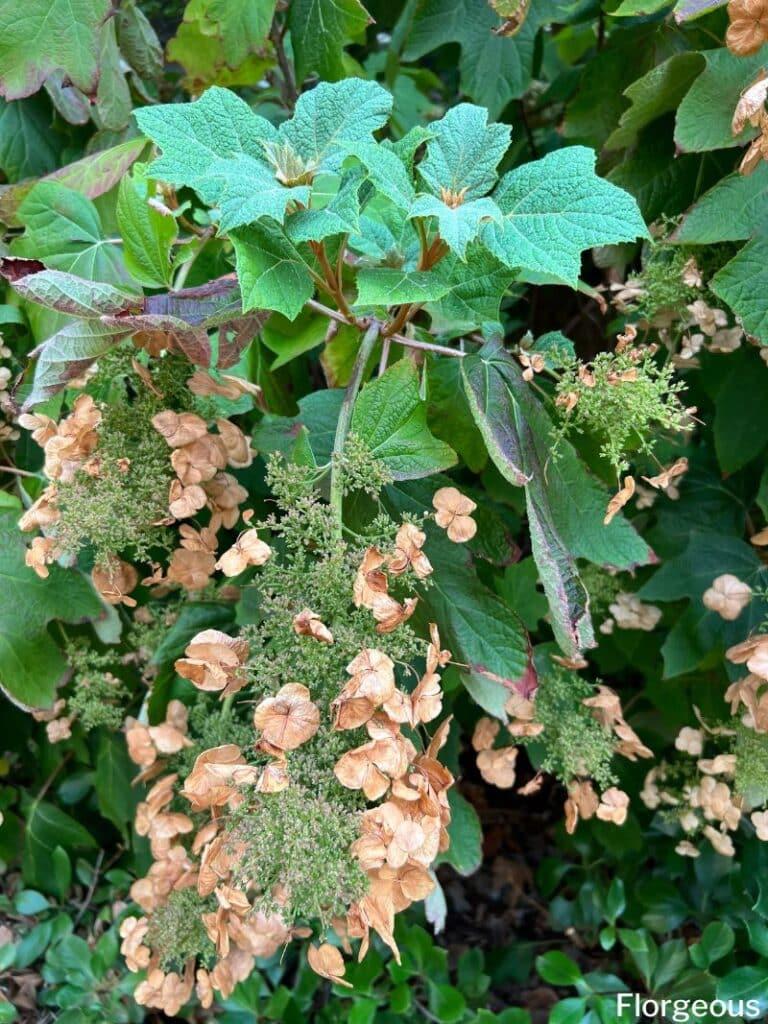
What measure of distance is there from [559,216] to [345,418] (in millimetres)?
236

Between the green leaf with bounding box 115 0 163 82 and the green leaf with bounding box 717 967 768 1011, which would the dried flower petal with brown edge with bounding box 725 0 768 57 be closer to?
the green leaf with bounding box 115 0 163 82

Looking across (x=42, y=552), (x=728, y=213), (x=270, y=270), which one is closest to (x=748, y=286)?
(x=728, y=213)

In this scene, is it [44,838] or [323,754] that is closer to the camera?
[323,754]

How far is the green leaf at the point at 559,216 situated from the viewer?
651 millimetres

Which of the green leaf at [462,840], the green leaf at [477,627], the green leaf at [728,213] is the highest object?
the green leaf at [728,213]

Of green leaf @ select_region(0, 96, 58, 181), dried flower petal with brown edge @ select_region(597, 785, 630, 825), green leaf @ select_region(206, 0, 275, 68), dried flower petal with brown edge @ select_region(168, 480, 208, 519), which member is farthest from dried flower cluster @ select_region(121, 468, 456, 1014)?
green leaf @ select_region(0, 96, 58, 181)

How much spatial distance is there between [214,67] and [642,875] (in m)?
1.45

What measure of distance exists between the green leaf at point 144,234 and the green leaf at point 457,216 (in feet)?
0.96

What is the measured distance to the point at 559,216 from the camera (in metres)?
0.68

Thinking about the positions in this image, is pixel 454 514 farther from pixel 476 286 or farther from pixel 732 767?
pixel 732 767

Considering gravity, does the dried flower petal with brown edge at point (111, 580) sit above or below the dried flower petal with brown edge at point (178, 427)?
below

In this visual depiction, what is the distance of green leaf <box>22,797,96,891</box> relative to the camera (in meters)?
1.35

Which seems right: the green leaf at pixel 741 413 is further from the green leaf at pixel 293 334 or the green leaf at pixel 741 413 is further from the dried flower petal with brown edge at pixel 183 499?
the dried flower petal with brown edge at pixel 183 499

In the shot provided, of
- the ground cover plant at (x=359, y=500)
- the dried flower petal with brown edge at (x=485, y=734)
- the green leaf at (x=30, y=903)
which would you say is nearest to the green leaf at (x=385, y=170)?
the ground cover plant at (x=359, y=500)
